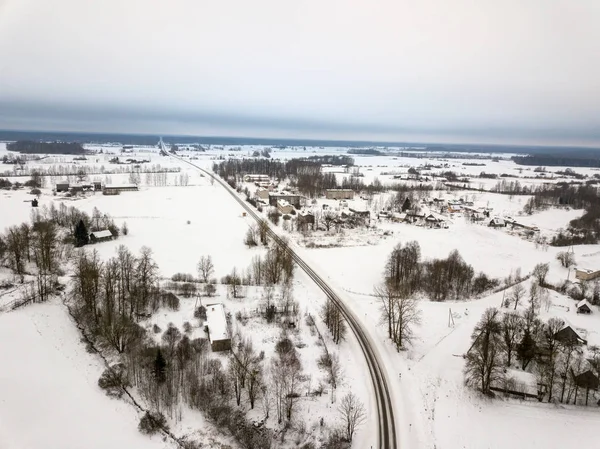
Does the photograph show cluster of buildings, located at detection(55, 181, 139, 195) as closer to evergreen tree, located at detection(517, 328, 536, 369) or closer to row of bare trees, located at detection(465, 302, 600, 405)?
row of bare trees, located at detection(465, 302, 600, 405)

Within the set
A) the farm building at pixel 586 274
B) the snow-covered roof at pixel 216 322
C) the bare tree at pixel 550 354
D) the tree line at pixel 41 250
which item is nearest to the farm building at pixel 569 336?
the bare tree at pixel 550 354

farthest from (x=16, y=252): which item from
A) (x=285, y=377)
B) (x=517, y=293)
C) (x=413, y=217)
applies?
(x=413, y=217)

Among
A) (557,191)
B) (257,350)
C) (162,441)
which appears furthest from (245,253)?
(557,191)

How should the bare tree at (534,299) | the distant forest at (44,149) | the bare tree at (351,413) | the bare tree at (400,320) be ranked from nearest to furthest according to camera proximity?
the bare tree at (351,413), the bare tree at (400,320), the bare tree at (534,299), the distant forest at (44,149)

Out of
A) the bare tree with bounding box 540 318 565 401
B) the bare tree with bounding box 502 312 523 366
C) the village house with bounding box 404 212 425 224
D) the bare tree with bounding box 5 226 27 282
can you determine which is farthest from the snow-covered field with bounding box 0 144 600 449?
the village house with bounding box 404 212 425 224

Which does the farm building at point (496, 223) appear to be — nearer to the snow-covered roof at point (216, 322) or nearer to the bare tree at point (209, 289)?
the bare tree at point (209, 289)

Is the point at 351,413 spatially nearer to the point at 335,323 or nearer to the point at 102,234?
the point at 335,323
